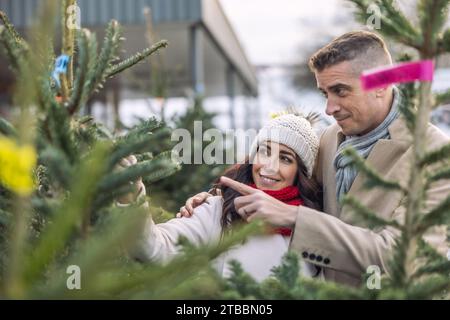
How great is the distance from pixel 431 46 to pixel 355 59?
121 cm

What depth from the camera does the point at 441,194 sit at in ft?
7.42

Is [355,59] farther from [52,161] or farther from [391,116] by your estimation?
[52,161]

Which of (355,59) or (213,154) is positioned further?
(213,154)

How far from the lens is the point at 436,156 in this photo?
1353 millimetres

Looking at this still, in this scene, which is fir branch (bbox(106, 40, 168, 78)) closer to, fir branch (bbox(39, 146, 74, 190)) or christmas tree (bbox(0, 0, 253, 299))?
christmas tree (bbox(0, 0, 253, 299))

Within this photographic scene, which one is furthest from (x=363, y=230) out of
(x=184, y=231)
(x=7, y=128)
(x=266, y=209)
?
(x=7, y=128)

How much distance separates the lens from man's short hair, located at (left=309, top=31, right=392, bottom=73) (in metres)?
2.60

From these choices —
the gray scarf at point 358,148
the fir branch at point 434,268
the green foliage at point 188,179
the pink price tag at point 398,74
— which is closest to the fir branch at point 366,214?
the fir branch at point 434,268

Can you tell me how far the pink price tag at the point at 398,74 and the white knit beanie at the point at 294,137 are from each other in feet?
4.25

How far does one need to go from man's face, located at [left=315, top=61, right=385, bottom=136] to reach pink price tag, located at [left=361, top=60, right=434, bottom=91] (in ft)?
4.15

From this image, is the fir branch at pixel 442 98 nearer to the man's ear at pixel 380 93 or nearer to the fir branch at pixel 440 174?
the fir branch at pixel 440 174

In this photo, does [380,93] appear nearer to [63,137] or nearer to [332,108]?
[332,108]

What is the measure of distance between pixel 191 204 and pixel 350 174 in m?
0.66

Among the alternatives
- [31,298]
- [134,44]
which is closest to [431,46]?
[31,298]
